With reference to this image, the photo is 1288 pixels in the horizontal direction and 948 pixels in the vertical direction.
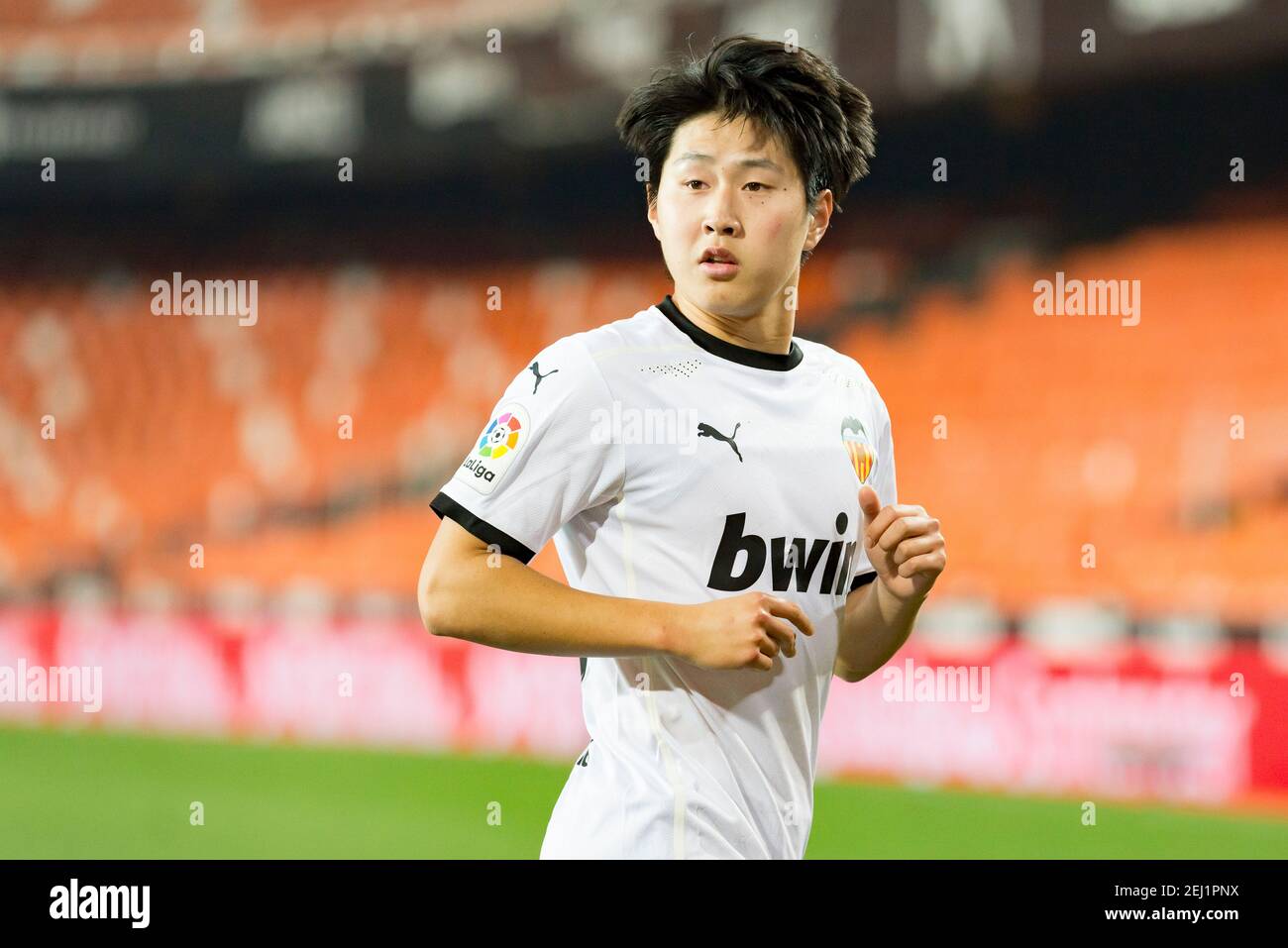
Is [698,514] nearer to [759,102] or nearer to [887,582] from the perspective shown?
[887,582]

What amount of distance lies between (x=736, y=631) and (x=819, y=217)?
2.60 feet

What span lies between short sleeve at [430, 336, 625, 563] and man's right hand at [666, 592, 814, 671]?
0.23 meters

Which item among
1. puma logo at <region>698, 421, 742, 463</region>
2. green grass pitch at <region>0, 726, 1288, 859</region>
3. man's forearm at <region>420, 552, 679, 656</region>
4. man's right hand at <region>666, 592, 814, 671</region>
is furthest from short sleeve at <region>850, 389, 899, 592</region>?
green grass pitch at <region>0, 726, 1288, 859</region>

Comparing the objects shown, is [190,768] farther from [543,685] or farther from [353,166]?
[353,166]

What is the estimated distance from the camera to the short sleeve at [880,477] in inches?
91.5

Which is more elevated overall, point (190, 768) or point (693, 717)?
point (693, 717)

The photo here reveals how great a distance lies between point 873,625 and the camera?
2.25 m

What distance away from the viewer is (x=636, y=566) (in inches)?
79.1

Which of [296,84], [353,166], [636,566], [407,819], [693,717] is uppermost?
[296,84]

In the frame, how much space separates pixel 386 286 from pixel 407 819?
7.16 m

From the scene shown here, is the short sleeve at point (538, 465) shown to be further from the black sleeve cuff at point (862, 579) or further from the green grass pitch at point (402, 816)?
the green grass pitch at point (402, 816)

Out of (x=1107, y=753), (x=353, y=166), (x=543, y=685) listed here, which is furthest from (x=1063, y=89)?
(x=353, y=166)
